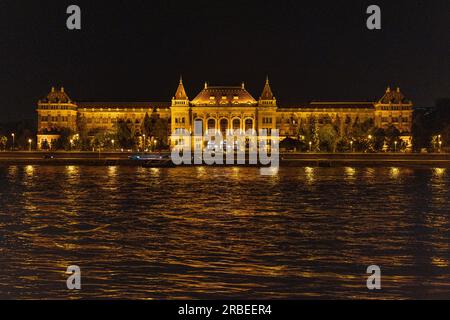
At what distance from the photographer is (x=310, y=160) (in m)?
81.8

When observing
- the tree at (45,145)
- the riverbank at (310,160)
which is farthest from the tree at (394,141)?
the tree at (45,145)

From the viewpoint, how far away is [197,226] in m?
26.6

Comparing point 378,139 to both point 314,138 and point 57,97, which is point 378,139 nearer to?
point 314,138

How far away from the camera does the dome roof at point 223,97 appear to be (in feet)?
464

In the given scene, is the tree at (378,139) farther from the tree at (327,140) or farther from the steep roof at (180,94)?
the steep roof at (180,94)

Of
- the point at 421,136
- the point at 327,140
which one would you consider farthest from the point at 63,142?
the point at 421,136

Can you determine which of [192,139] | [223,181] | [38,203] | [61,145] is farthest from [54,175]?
[192,139]

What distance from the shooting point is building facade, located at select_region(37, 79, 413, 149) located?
139m

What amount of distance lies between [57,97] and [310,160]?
233 ft

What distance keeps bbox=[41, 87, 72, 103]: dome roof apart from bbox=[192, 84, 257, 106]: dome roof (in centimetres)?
2364

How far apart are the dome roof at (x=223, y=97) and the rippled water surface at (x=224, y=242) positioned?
99035mm

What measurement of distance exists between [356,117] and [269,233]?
118652 millimetres
